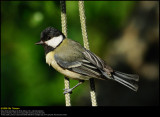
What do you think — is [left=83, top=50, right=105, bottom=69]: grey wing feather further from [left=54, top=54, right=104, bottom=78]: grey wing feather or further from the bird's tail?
the bird's tail

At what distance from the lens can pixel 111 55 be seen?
5.41 metres

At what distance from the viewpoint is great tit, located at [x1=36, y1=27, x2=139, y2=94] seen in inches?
131

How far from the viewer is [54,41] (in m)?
3.39

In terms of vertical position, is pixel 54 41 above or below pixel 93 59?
above

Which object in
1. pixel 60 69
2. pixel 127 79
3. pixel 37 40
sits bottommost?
pixel 127 79

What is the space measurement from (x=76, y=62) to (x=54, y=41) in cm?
25

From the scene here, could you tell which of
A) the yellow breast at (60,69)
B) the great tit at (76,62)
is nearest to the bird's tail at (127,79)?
the great tit at (76,62)

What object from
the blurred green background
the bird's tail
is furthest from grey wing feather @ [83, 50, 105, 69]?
the blurred green background

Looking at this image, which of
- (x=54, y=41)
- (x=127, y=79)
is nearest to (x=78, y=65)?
(x=54, y=41)

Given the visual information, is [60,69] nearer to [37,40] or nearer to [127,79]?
[127,79]

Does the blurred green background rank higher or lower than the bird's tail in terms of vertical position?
higher

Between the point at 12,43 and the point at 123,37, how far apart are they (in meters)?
1.72

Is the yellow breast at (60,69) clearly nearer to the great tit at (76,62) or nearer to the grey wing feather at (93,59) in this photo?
the great tit at (76,62)

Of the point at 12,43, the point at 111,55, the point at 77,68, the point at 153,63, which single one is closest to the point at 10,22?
the point at 12,43
